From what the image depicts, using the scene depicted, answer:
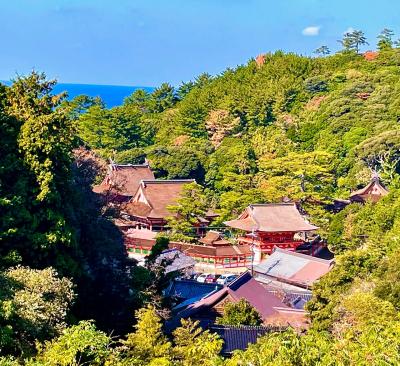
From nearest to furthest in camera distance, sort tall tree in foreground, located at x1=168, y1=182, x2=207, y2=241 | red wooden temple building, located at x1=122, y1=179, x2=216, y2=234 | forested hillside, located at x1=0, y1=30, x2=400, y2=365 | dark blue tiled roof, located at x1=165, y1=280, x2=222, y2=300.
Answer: forested hillside, located at x1=0, y1=30, x2=400, y2=365 < dark blue tiled roof, located at x1=165, y1=280, x2=222, y2=300 < tall tree in foreground, located at x1=168, y1=182, x2=207, y2=241 < red wooden temple building, located at x1=122, y1=179, x2=216, y2=234

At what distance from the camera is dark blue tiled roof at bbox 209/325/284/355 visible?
1366 cm

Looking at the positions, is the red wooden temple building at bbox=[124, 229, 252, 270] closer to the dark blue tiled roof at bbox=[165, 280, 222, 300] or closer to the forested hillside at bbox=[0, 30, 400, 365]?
the forested hillside at bbox=[0, 30, 400, 365]

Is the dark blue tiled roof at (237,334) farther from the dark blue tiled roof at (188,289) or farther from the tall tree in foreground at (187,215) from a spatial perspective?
the tall tree in foreground at (187,215)

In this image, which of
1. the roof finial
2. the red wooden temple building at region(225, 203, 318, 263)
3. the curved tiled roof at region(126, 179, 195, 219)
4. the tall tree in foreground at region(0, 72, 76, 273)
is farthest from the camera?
the roof finial

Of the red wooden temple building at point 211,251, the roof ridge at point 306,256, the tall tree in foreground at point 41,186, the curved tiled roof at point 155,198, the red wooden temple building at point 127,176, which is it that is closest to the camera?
the tall tree in foreground at point 41,186

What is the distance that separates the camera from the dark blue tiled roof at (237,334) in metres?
13.7

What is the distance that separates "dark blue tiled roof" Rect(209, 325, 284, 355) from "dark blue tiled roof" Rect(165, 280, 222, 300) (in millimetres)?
5498

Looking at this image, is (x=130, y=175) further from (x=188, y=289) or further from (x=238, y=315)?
(x=238, y=315)

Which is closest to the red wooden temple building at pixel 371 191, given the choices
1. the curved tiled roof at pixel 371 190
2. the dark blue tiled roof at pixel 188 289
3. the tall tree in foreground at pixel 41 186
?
the curved tiled roof at pixel 371 190

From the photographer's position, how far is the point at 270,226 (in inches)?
1062

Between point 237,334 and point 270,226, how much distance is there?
13.4 metres

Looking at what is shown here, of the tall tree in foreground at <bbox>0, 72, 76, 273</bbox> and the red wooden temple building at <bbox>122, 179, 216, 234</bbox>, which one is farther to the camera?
the red wooden temple building at <bbox>122, 179, 216, 234</bbox>

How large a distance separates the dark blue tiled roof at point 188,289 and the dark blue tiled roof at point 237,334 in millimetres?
5498

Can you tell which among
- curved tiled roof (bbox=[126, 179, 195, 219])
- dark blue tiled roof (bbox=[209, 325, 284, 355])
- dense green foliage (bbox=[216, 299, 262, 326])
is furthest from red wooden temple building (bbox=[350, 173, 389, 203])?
dark blue tiled roof (bbox=[209, 325, 284, 355])
